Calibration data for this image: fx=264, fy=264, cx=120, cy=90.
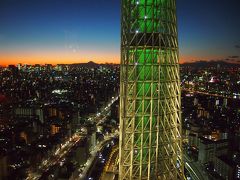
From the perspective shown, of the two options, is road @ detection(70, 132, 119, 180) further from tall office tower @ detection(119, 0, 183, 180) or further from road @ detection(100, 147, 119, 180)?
tall office tower @ detection(119, 0, 183, 180)

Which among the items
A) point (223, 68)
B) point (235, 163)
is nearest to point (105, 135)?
point (235, 163)

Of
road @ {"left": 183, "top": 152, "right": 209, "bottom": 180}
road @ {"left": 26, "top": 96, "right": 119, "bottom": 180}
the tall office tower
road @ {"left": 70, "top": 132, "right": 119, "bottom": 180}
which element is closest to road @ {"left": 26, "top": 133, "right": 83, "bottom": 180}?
road @ {"left": 26, "top": 96, "right": 119, "bottom": 180}

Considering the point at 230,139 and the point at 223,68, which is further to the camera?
the point at 223,68

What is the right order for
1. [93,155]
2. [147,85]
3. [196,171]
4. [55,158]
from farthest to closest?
[93,155]
[55,158]
[196,171]
[147,85]

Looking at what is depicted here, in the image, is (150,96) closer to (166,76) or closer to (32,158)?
(166,76)

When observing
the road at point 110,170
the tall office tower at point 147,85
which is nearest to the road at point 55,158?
the road at point 110,170

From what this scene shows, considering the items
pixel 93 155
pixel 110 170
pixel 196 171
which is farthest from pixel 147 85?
pixel 93 155

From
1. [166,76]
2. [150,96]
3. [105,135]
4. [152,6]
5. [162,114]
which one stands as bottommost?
[105,135]

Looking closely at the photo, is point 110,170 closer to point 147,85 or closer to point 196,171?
point 196,171
